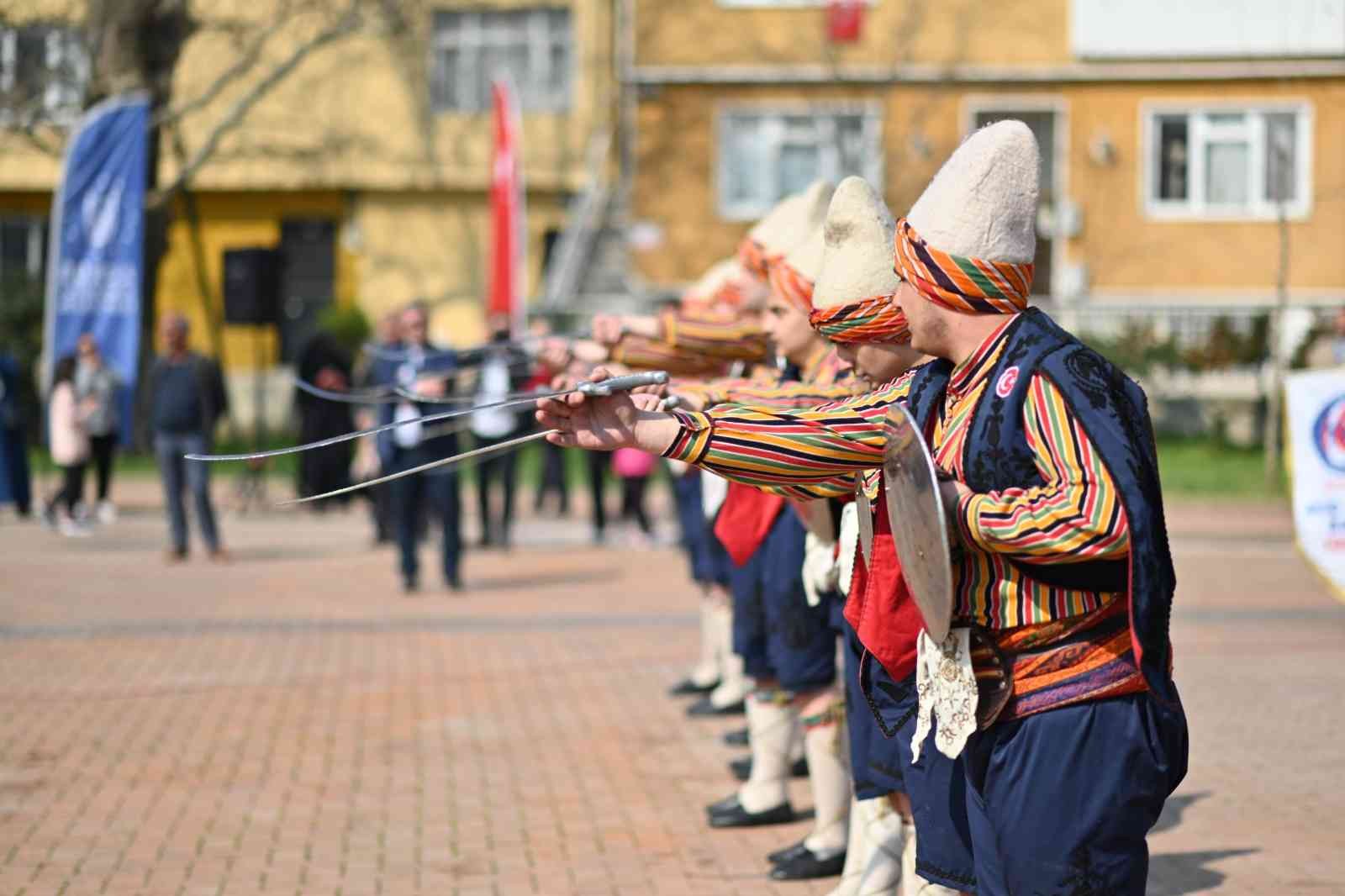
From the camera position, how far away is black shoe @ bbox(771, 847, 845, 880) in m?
6.18

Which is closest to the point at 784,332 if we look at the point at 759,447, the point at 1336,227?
the point at 759,447

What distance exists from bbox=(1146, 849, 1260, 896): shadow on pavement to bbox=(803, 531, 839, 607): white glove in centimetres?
Answer: 129

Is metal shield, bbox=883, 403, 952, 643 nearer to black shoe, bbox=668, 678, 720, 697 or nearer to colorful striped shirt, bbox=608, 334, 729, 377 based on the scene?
colorful striped shirt, bbox=608, 334, 729, 377

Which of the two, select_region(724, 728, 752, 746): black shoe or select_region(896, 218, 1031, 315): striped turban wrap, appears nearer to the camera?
select_region(896, 218, 1031, 315): striped turban wrap

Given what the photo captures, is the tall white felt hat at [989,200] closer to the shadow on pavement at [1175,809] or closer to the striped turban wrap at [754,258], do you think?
the striped turban wrap at [754,258]

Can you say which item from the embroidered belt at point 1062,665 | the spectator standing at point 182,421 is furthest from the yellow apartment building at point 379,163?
the embroidered belt at point 1062,665

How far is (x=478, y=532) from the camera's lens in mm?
19016

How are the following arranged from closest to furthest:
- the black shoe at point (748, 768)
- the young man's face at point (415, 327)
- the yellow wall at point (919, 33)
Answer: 1. the black shoe at point (748, 768)
2. the young man's face at point (415, 327)
3. the yellow wall at point (919, 33)

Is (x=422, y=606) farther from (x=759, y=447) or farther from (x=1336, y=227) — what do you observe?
(x=1336, y=227)

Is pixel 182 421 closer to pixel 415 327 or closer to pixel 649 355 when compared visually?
pixel 415 327

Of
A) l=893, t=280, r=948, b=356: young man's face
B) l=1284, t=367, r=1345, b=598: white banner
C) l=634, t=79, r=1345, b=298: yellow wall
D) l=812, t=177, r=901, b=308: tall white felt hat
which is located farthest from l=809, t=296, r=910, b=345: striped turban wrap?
l=634, t=79, r=1345, b=298: yellow wall

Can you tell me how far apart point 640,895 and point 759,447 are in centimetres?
270

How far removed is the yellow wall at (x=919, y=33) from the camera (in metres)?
29.8

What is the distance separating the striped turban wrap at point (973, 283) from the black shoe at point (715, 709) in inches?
227
